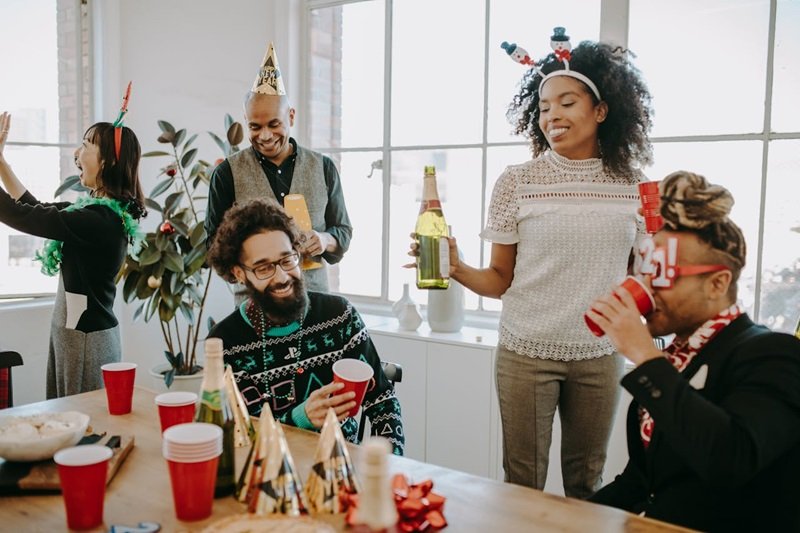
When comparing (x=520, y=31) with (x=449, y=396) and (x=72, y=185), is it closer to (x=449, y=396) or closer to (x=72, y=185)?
(x=449, y=396)

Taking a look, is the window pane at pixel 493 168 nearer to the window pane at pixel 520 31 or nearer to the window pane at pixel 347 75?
the window pane at pixel 520 31

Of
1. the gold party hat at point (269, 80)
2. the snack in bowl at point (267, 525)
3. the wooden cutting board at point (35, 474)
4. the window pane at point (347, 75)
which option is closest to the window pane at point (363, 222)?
the window pane at point (347, 75)

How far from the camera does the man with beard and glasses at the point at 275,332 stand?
1.70m

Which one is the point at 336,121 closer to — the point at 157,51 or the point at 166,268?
the point at 157,51

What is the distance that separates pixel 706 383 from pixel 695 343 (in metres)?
0.08

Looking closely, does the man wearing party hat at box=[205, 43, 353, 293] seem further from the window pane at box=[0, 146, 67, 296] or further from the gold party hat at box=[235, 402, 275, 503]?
the window pane at box=[0, 146, 67, 296]

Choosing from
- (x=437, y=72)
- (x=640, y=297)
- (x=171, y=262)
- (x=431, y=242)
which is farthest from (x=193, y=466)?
(x=437, y=72)

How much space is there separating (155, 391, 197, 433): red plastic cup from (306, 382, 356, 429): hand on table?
26 cm

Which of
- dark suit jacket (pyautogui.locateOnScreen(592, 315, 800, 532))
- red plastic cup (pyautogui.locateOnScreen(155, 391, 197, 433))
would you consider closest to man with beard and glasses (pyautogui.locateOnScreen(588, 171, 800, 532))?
dark suit jacket (pyautogui.locateOnScreen(592, 315, 800, 532))

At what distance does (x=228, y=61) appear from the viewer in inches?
151

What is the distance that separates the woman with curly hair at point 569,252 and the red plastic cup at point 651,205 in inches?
20.3

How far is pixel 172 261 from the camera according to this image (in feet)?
10.5

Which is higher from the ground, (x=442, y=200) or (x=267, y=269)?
(x=442, y=200)

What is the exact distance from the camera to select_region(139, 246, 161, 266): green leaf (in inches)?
125
